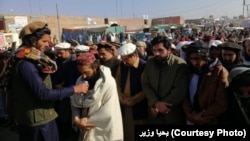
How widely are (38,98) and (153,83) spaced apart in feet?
4.54

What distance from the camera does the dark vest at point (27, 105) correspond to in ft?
9.92

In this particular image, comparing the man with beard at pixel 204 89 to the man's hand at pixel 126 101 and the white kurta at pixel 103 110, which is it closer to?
the man's hand at pixel 126 101

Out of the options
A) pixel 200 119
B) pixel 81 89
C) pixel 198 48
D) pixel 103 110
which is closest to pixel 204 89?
pixel 200 119

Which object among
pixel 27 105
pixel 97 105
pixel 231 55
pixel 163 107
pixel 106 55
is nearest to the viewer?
pixel 27 105

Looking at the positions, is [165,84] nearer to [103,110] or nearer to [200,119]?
[200,119]

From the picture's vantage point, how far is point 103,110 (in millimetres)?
3211

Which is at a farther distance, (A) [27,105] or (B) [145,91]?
(B) [145,91]

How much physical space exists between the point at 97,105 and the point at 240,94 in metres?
1.39

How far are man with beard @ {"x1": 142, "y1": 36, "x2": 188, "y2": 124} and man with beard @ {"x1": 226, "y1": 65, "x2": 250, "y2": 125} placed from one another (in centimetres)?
58

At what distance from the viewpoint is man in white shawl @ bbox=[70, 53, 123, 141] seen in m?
3.18

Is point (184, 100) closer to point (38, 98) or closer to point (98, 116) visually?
point (98, 116)

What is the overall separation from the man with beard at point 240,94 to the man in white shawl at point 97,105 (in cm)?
117

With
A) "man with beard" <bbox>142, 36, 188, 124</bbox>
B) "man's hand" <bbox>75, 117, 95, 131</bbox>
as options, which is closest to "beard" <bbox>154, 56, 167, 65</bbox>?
"man with beard" <bbox>142, 36, 188, 124</bbox>

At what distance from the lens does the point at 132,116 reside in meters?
4.00
